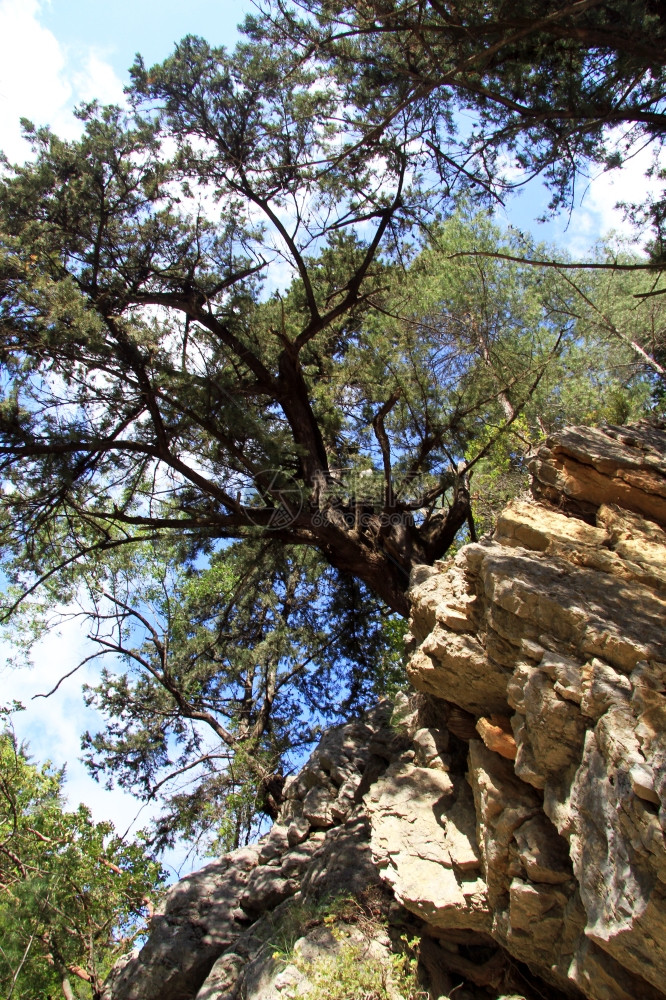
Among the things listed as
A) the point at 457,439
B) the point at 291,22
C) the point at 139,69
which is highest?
the point at 139,69

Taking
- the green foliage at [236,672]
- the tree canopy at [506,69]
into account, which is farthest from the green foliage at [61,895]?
the tree canopy at [506,69]

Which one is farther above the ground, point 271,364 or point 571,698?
point 271,364

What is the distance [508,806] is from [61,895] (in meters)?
5.58

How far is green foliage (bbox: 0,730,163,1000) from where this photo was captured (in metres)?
6.60

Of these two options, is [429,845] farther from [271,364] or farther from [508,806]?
[271,364]

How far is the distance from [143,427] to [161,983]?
192 inches

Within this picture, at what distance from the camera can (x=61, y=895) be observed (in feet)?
23.6

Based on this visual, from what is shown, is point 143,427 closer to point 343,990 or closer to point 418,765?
point 418,765

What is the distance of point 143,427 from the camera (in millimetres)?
6707

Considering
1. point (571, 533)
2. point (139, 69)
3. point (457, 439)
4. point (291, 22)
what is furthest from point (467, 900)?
point (139, 69)

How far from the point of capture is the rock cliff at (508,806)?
3.13m
